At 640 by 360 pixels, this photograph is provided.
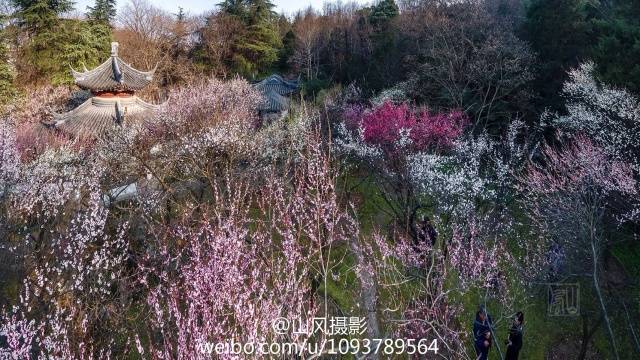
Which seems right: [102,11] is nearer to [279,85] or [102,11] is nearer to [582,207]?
[279,85]

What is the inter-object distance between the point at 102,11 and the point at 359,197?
89.0 feet

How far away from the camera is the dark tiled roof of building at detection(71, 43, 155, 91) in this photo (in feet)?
68.1

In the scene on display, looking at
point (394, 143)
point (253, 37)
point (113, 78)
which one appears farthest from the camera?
point (253, 37)

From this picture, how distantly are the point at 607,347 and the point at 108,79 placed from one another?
2226cm

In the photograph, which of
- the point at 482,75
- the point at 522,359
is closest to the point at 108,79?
the point at 482,75

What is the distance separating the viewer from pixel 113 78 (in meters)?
21.1

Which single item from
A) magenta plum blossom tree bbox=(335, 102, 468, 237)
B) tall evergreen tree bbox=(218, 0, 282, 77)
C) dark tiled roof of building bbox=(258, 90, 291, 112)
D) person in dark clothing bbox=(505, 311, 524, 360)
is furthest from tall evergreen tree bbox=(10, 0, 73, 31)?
person in dark clothing bbox=(505, 311, 524, 360)

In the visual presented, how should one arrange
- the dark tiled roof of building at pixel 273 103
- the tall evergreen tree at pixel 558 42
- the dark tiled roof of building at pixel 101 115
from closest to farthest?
the dark tiled roof of building at pixel 101 115, the tall evergreen tree at pixel 558 42, the dark tiled roof of building at pixel 273 103

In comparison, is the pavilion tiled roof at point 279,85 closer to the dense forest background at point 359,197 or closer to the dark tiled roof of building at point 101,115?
the dense forest background at point 359,197

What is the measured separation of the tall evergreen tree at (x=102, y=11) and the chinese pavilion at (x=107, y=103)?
13903 mm

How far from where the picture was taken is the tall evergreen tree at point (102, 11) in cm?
3275

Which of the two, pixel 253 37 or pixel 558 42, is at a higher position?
pixel 558 42

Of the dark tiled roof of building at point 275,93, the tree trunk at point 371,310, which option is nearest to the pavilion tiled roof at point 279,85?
the dark tiled roof of building at point 275,93

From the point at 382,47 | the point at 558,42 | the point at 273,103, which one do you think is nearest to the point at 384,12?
the point at 382,47
